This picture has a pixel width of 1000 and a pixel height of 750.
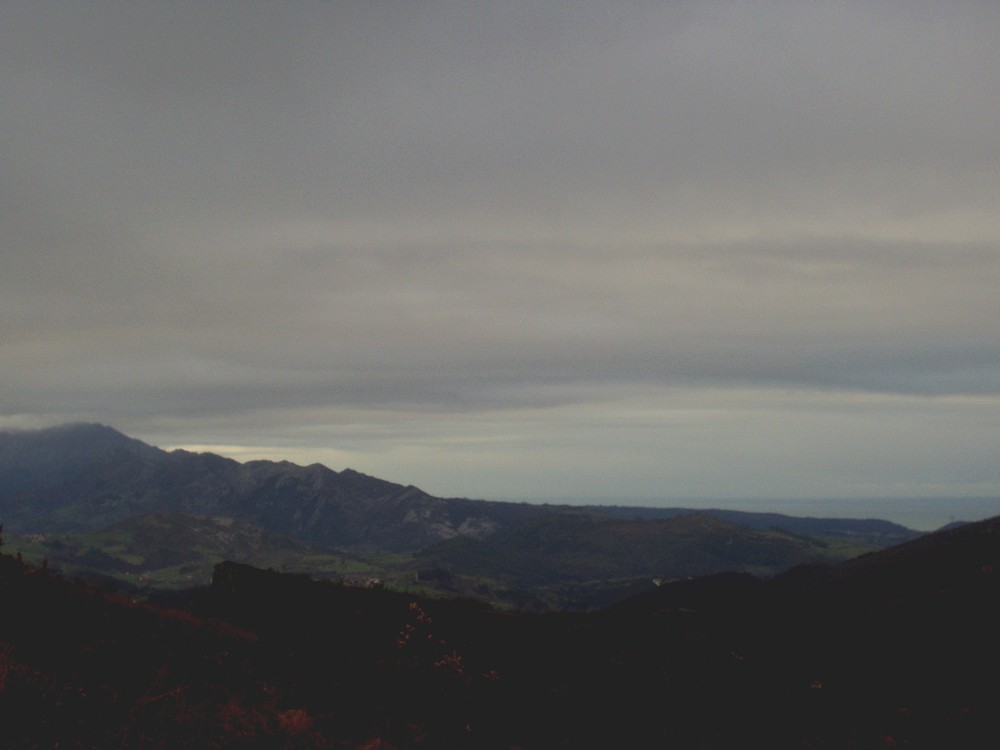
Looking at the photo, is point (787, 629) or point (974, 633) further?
point (787, 629)

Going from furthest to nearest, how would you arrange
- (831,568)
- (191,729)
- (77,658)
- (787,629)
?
(831,568)
(787,629)
(77,658)
(191,729)

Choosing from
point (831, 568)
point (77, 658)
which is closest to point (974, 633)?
point (77, 658)

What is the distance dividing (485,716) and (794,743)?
12936 millimetres

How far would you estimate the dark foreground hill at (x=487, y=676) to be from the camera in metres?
26.3

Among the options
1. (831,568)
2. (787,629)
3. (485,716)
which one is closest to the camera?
(485,716)

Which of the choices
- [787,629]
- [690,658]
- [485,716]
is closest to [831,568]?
[787,629]

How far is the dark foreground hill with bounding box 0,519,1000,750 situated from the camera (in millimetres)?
26328

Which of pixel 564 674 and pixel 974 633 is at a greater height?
pixel 974 633

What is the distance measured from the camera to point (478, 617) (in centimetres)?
5609

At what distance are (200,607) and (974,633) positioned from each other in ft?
170

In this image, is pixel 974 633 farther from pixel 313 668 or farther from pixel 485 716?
pixel 313 668

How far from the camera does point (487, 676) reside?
4012 centimetres

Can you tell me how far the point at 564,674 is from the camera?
41781 mm

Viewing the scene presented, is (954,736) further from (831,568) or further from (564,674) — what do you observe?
Answer: (831,568)
